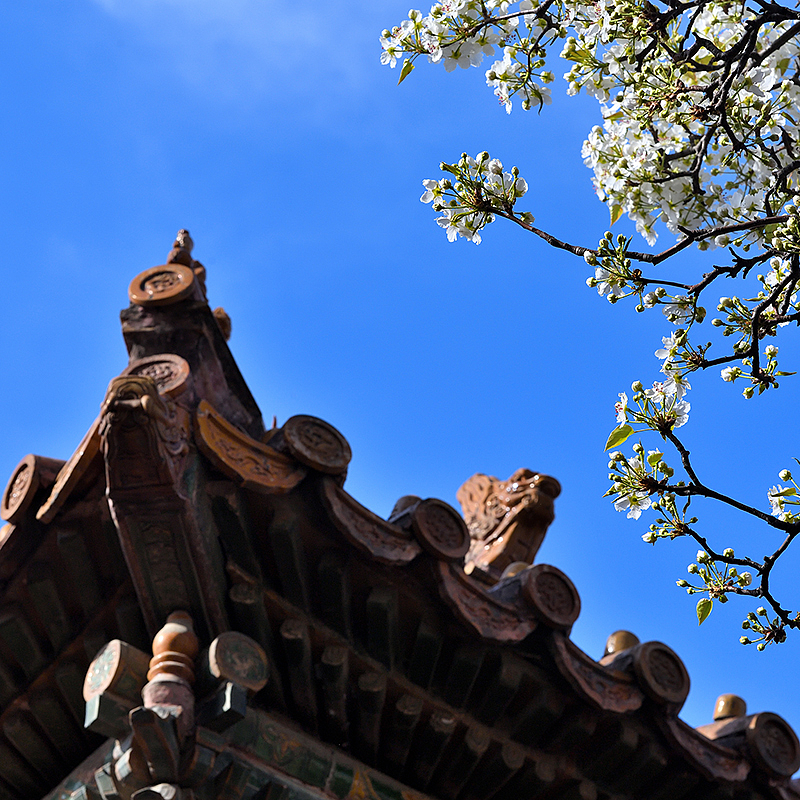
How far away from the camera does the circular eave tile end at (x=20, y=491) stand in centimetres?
452

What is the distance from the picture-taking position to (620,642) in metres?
5.95

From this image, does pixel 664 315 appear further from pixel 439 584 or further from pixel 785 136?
pixel 439 584

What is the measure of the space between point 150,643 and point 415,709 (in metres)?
1.29

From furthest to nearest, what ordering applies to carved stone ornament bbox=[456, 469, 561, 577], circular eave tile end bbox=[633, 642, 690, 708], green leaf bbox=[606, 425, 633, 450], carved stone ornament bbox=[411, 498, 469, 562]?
carved stone ornament bbox=[456, 469, 561, 577] → circular eave tile end bbox=[633, 642, 690, 708] → carved stone ornament bbox=[411, 498, 469, 562] → green leaf bbox=[606, 425, 633, 450]

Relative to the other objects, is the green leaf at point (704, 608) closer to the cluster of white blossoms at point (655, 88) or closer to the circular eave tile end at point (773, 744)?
the cluster of white blossoms at point (655, 88)

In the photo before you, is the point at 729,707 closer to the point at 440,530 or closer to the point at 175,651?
the point at 440,530

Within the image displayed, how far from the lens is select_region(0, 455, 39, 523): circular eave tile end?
452 cm

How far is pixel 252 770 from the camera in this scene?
451cm

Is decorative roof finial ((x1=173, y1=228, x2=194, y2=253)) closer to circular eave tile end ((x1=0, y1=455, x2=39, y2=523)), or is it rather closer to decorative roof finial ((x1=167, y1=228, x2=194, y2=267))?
decorative roof finial ((x1=167, y1=228, x2=194, y2=267))

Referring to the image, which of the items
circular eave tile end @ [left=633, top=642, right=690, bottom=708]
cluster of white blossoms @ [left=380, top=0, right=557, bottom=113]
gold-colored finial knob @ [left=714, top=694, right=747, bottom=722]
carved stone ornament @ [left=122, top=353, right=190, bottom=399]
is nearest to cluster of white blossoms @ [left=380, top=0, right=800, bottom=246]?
cluster of white blossoms @ [left=380, top=0, right=557, bottom=113]

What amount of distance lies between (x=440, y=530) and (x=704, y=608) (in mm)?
1595

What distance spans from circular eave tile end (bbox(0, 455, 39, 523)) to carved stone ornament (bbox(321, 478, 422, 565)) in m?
1.26

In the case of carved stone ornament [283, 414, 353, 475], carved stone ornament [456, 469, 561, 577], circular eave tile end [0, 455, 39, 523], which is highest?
carved stone ornament [456, 469, 561, 577]

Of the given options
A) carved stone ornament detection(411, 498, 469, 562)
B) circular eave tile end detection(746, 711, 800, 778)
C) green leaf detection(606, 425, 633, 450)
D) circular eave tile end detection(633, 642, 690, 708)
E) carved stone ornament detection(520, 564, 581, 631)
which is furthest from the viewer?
circular eave tile end detection(746, 711, 800, 778)
